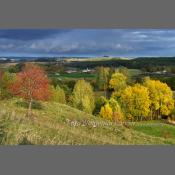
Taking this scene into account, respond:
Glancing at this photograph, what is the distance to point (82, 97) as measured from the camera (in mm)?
12883

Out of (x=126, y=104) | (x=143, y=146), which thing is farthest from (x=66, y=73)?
(x=143, y=146)

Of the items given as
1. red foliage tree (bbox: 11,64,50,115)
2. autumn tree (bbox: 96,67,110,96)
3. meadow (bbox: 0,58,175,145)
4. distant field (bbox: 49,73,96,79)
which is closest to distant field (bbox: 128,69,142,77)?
meadow (bbox: 0,58,175,145)

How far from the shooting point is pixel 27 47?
12.9m

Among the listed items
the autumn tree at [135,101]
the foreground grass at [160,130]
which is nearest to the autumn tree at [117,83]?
the autumn tree at [135,101]

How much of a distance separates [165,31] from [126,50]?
0.89 m

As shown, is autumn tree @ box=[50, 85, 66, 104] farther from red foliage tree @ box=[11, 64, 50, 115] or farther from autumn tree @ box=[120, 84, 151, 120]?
autumn tree @ box=[120, 84, 151, 120]

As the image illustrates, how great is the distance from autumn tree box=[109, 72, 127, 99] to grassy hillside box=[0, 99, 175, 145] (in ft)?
2.18

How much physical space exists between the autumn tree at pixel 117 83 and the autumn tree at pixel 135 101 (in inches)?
4.1

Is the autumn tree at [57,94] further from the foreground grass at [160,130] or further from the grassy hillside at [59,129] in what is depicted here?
the foreground grass at [160,130]

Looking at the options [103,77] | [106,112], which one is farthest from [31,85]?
[106,112]

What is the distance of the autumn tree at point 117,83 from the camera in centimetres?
1295

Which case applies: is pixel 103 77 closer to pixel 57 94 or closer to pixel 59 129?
pixel 57 94

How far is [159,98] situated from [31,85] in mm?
2653

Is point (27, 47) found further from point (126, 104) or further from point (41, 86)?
point (126, 104)
